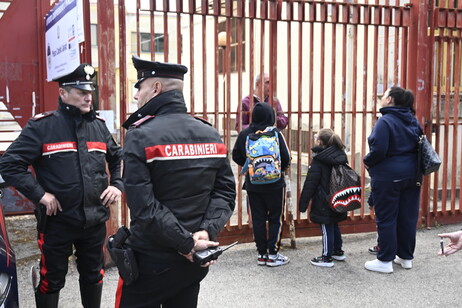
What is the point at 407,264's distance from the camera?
16.9 feet

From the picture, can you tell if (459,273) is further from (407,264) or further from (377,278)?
(377,278)

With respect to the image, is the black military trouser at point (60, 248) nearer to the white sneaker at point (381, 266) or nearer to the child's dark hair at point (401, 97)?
the white sneaker at point (381, 266)

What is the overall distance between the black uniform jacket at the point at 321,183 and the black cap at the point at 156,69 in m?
2.77

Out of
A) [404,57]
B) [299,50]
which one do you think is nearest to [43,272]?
[299,50]

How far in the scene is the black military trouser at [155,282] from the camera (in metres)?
2.54

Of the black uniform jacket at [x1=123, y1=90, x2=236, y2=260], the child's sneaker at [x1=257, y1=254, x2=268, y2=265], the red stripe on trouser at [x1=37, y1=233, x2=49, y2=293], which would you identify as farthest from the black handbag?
the red stripe on trouser at [x1=37, y1=233, x2=49, y2=293]

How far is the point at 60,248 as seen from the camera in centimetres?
354

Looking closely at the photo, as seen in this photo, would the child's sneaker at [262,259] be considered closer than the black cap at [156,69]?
No

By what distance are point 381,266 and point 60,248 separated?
125 inches

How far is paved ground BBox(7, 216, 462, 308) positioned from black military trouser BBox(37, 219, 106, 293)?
0.72 m

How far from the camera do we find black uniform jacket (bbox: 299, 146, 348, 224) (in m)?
5.11

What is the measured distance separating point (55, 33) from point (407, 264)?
455cm

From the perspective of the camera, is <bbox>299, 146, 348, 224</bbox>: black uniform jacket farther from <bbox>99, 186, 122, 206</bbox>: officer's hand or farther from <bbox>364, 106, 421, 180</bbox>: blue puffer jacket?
<bbox>99, 186, 122, 206</bbox>: officer's hand

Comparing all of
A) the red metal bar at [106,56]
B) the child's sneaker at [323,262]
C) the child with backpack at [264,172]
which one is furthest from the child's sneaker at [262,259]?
the red metal bar at [106,56]
